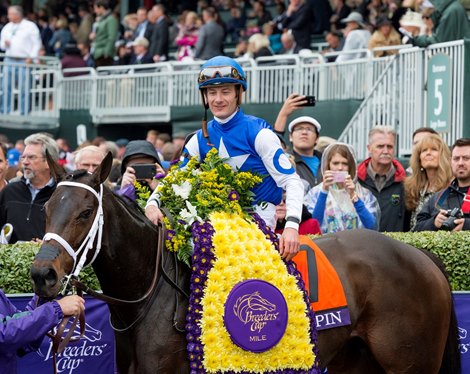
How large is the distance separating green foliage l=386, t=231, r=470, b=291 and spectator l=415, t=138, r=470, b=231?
499 millimetres

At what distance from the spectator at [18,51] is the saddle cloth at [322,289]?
13136mm

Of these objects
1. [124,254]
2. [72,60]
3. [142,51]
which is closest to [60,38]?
[72,60]

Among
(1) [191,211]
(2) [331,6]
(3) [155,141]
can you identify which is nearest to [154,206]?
(1) [191,211]

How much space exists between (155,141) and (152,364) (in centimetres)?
927

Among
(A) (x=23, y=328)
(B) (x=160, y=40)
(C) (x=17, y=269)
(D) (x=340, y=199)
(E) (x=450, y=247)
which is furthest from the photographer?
(B) (x=160, y=40)

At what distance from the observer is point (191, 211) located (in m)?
5.64

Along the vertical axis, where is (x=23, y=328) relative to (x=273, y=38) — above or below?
below

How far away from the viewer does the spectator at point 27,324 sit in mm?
4746

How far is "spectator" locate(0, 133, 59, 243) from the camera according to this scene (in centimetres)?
809

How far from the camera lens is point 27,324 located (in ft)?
15.6

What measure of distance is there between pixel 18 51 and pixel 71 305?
46.4 feet

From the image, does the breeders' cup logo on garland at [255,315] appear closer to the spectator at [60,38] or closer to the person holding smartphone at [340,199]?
the person holding smartphone at [340,199]

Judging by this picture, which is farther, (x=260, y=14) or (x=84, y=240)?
(x=260, y=14)

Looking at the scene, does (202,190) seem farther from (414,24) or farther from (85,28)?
(85,28)
